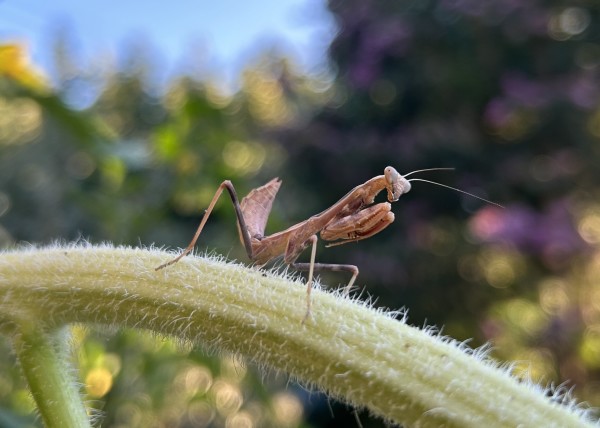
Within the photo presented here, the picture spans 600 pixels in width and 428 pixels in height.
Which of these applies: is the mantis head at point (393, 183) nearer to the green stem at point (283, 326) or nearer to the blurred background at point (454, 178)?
the green stem at point (283, 326)

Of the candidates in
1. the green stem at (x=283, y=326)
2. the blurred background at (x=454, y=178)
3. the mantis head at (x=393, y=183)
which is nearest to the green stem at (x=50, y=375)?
the green stem at (x=283, y=326)

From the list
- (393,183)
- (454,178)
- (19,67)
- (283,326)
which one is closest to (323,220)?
(393,183)

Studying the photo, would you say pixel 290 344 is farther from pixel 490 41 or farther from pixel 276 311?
pixel 490 41

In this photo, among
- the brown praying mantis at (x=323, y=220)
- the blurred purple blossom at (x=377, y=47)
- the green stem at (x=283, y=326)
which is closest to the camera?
the green stem at (x=283, y=326)

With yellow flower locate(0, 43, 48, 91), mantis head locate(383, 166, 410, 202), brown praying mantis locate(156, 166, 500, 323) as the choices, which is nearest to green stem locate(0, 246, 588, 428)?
brown praying mantis locate(156, 166, 500, 323)

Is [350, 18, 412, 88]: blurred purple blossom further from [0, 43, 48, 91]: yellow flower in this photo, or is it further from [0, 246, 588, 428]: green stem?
[0, 246, 588, 428]: green stem

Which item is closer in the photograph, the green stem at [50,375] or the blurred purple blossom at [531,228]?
the green stem at [50,375]

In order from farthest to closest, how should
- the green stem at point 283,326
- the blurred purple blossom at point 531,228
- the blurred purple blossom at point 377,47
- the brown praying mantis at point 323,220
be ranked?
1. the blurred purple blossom at point 377,47
2. the blurred purple blossom at point 531,228
3. the brown praying mantis at point 323,220
4. the green stem at point 283,326
